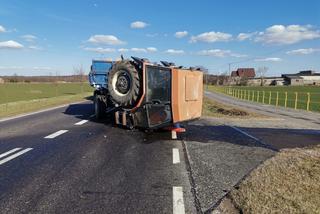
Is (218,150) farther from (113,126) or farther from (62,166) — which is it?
(113,126)

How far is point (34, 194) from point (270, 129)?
9.85 meters

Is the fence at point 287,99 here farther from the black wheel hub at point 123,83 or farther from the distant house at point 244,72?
the distant house at point 244,72

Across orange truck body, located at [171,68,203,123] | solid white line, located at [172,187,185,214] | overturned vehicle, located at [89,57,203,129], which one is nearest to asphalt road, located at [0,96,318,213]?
solid white line, located at [172,187,185,214]

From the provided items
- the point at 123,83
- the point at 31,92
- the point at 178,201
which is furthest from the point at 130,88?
the point at 31,92

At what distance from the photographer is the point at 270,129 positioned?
42.5ft

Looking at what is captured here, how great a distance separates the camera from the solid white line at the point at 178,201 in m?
4.51

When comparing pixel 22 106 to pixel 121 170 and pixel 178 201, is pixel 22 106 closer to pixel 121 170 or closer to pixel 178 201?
pixel 121 170

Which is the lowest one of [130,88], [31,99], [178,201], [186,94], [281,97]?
[281,97]

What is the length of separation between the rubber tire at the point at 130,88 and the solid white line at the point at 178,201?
19.2ft

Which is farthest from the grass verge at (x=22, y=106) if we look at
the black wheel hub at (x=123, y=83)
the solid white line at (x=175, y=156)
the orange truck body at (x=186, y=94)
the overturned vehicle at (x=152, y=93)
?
the solid white line at (x=175, y=156)

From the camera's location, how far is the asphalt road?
476cm

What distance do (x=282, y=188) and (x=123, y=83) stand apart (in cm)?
713

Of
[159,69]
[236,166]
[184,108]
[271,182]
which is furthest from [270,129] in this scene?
[271,182]

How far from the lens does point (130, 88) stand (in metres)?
11.1
